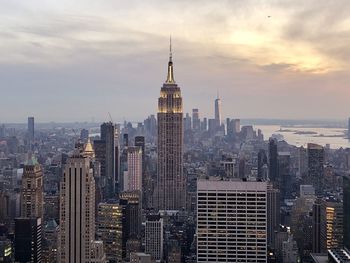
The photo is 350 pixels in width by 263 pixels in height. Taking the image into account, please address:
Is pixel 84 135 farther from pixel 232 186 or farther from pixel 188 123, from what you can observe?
pixel 188 123

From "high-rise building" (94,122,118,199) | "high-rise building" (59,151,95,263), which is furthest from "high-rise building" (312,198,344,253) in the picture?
"high-rise building" (94,122,118,199)

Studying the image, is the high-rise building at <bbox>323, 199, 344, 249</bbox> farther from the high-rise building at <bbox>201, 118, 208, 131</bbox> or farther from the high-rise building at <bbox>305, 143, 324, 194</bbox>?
the high-rise building at <bbox>201, 118, 208, 131</bbox>

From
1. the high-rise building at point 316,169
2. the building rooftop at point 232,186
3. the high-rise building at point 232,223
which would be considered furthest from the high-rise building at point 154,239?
the high-rise building at point 316,169

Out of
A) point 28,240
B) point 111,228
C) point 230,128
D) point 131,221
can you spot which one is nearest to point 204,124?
point 230,128

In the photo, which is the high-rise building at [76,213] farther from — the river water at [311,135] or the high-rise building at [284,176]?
the high-rise building at [284,176]

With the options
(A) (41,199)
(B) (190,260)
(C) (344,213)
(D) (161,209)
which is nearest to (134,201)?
(D) (161,209)

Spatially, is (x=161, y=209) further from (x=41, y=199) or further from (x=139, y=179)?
(x=41, y=199)

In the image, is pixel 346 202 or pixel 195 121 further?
pixel 195 121
